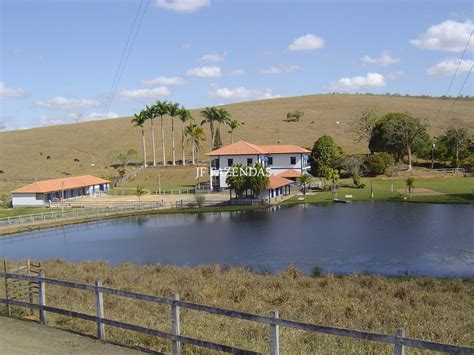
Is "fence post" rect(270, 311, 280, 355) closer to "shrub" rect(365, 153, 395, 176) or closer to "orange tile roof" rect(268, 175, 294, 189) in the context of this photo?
"orange tile roof" rect(268, 175, 294, 189)

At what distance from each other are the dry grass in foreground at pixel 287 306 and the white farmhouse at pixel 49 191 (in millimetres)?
52180

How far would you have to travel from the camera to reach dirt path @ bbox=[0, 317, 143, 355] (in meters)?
10.2

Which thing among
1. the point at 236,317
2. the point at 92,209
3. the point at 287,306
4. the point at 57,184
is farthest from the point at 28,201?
the point at 236,317

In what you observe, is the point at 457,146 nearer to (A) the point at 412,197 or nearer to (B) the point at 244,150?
(A) the point at 412,197

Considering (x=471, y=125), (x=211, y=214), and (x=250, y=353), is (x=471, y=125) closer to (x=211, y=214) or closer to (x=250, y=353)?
(x=211, y=214)

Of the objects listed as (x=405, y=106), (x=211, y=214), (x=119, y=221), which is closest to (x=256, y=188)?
(x=211, y=214)

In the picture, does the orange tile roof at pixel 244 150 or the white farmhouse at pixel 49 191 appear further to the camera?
the orange tile roof at pixel 244 150

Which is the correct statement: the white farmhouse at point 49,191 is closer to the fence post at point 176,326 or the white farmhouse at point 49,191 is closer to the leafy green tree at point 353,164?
Result: the leafy green tree at point 353,164

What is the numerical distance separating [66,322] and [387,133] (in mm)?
89125

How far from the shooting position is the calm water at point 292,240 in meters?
32.8

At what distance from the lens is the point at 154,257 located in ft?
124

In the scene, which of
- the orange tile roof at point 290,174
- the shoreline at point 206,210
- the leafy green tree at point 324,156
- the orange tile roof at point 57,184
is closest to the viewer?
the shoreline at point 206,210

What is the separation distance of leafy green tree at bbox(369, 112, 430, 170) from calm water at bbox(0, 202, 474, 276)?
3619cm

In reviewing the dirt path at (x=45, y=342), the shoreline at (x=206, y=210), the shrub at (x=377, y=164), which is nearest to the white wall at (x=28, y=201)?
the shoreline at (x=206, y=210)
